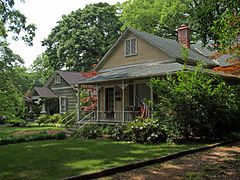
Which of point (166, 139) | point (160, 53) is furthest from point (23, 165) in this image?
point (160, 53)

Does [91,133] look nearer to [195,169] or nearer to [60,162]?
[60,162]

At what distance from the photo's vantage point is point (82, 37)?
101 ft

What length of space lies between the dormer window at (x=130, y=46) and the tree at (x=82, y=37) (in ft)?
46.4

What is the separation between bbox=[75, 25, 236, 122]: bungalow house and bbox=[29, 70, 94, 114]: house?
239 inches

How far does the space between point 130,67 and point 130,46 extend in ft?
5.27

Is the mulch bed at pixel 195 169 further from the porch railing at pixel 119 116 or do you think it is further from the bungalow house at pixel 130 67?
the porch railing at pixel 119 116

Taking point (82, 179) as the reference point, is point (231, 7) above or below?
above

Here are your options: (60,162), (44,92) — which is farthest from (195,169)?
(44,92)

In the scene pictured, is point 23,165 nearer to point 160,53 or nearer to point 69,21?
point 160,53

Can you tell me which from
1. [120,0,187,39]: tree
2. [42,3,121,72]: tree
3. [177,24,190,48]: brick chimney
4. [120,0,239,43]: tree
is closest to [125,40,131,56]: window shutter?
[177,24,190,48]: brick chimney

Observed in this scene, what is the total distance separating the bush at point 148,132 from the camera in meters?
9.84

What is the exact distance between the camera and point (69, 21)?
3253 centimetres

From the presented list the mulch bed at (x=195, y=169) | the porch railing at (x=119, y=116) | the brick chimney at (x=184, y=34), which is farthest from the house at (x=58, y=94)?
the mulch bed at (x=195, y=169)

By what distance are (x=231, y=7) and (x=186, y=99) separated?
359cm
